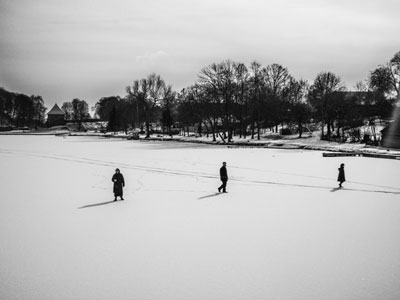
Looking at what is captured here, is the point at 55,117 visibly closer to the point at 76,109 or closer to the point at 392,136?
the point at 76,109

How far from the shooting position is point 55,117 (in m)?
129

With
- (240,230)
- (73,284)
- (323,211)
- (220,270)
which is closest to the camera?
(73,284)

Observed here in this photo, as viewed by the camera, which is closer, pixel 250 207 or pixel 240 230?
pixel 240 230

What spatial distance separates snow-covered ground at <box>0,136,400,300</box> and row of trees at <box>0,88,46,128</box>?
11389cm

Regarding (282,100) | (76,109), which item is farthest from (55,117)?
(282,100)

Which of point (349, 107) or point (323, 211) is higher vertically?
point (349, 107)

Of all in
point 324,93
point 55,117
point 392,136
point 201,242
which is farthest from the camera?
point 55,117

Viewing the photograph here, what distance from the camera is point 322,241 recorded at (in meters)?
7.62

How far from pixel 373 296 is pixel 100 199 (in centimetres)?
977

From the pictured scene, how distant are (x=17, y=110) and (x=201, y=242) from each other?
128 m

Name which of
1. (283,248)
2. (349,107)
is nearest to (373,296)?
(283,248)

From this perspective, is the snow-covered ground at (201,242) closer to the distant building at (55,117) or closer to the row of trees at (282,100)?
the row of trees at (282,100)

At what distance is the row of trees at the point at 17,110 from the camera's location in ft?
365

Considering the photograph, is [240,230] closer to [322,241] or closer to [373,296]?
[322,241]
